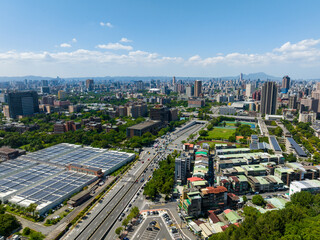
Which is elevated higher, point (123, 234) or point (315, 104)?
point (315, 104)

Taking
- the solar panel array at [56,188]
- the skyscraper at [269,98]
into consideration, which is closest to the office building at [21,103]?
the solar panel array at [56,188]

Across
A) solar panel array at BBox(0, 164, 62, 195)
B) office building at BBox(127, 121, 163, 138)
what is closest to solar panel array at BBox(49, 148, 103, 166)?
solar panel array at BBox(0, 164, 62, 195)

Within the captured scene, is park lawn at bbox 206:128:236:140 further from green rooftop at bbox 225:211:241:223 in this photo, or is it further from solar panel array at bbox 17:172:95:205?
solar panel array at bbox 17:172:95:205

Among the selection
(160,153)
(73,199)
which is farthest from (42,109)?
(73,199)

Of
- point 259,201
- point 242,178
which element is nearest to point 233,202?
point 259,201

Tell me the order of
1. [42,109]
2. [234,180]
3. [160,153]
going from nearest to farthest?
[234,180] < [160,153] < [42,109]

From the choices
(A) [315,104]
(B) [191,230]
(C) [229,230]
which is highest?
(A) [315,104]

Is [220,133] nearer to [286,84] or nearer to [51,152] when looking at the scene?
[51,152]

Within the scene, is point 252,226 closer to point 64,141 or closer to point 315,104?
point 64,141
